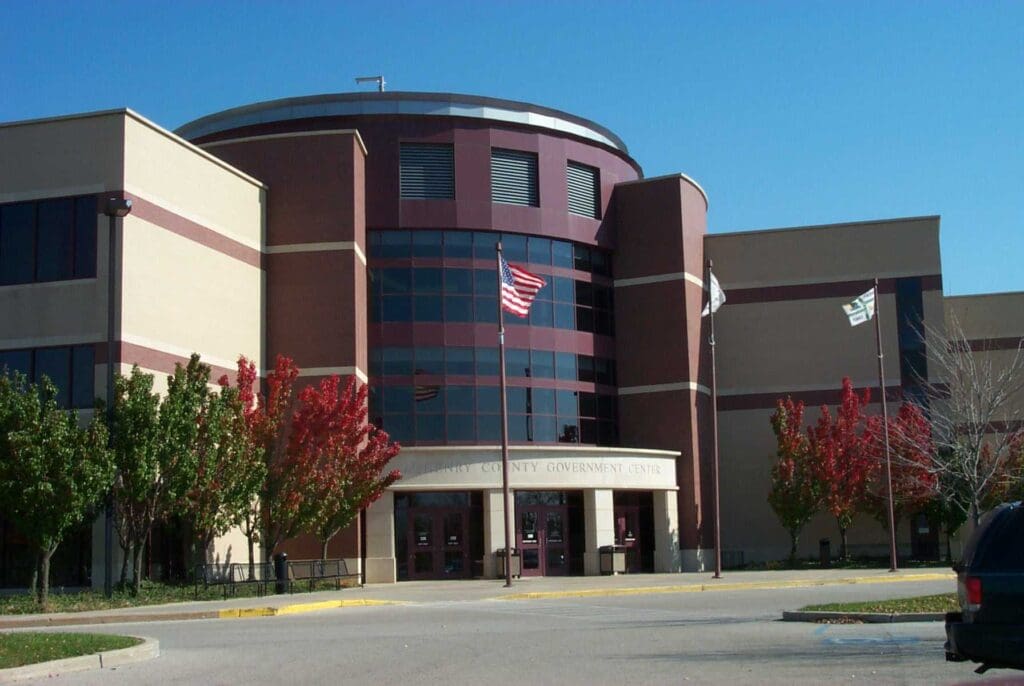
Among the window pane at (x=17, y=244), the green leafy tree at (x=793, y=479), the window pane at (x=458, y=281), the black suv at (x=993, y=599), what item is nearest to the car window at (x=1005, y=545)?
the black suv at (x=993, y=599)

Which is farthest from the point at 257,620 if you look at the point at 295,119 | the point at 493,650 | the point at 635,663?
the point at 295,119

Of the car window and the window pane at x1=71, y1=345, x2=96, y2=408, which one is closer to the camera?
the car window

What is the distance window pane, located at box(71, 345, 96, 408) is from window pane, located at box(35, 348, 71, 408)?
0.18 metres

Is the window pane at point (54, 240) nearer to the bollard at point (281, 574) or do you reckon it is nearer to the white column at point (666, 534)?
the bollard at point (281, 574)

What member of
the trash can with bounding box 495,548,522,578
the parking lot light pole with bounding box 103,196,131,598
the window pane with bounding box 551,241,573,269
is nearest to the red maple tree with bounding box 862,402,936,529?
the window pane with bounding box 551,241,573,269

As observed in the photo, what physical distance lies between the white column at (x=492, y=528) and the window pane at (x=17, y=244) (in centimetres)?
1671

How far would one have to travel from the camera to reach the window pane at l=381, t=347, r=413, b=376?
45.3m

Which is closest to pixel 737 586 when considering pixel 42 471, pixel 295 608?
pixel 295 608

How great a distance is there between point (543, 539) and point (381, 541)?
6.00 m

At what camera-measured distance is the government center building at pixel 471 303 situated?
3528cm

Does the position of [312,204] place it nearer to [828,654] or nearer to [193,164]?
[193,164]

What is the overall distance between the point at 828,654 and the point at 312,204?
30208mm

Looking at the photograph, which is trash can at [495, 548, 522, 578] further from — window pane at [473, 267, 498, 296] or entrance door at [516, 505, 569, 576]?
window pane at [473, 267, 498, 296]

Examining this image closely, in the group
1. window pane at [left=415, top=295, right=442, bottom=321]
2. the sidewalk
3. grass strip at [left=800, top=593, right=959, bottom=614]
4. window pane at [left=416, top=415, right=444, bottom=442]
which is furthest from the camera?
window pane at [left=415, top=295, right=442, bottom=321]
